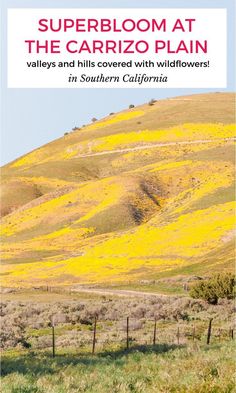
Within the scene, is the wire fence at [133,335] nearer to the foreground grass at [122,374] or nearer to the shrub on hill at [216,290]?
the foreground grass at [122,374]

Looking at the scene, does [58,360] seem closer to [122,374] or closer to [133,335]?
[122,374]

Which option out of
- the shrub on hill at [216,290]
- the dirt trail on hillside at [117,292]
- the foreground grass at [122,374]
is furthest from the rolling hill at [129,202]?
the foreground grass at [122,374]

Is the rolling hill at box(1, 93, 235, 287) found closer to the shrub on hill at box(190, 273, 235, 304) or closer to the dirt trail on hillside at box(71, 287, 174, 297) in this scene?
the dirt trail on hillside at box(71, 287, 174, 297)

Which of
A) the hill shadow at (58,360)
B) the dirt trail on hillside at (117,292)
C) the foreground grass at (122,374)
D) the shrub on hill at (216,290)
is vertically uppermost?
the foreground grass at (122,374)

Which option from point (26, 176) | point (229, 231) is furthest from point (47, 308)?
point (26, 176)

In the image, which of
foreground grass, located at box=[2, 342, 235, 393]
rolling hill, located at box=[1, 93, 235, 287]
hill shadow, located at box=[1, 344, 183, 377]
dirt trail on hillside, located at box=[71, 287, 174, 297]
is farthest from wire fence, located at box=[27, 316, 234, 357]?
rolling hill, located at box=[1, 93, 235, 287]

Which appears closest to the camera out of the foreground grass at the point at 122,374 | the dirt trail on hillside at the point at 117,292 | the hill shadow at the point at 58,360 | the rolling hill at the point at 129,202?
the foreground grass at the point at 122,374

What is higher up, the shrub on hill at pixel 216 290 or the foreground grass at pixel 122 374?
the foreground grass at pixel 122 374
